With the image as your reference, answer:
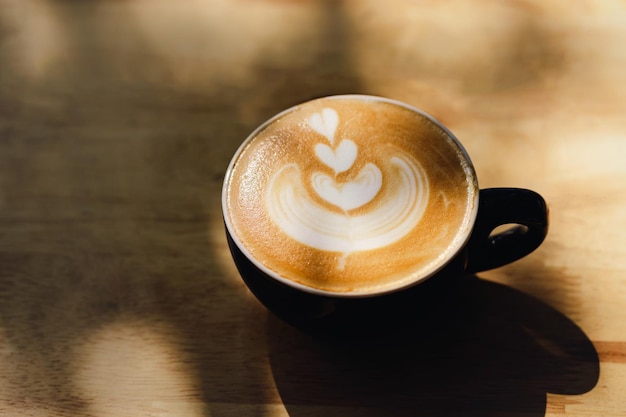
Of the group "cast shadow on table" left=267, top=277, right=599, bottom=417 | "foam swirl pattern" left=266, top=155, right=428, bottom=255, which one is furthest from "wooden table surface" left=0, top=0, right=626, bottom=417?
"foam swirl pattern" left=266, top=155, right=428, bottom=255

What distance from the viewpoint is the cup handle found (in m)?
0.61

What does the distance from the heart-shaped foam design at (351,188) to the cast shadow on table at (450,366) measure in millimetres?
149

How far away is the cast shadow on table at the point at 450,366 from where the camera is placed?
2.13 ft

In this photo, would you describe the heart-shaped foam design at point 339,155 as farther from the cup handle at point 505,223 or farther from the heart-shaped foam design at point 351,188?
the cup handle at point 505,223

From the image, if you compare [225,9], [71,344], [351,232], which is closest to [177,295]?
[71,344]

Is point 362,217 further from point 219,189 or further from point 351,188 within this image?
point 219,189

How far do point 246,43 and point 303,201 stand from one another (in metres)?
0.42

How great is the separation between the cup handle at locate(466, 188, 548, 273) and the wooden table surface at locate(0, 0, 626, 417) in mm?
78

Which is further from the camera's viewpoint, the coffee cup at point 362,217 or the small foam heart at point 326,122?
the small foam heart at point 326,122

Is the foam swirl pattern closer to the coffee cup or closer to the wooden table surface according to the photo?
the coffee cup

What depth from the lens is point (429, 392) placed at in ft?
2.15

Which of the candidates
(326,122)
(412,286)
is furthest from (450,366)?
(326,122)

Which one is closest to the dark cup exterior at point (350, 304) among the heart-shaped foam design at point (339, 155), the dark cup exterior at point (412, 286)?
the dark cup exterior at point (412, 286)

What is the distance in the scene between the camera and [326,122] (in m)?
0.70
